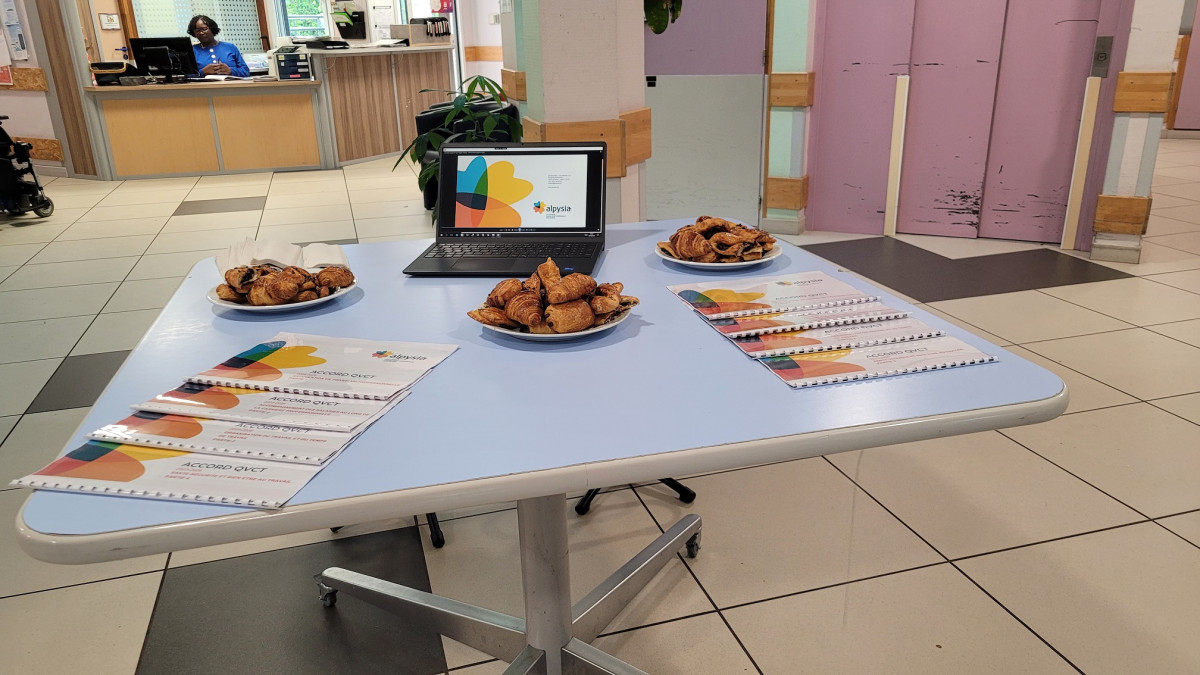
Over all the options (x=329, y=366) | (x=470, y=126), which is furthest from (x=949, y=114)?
(x=329, y=366)

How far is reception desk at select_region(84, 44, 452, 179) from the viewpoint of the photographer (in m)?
7.27

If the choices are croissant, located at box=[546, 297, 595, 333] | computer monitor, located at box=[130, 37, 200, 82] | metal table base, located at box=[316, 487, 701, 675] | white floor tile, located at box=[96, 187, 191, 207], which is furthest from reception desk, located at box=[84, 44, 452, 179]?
croissant, located at box=[546, 297, 595, 333]

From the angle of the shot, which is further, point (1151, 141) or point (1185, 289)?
point (1151, 141)

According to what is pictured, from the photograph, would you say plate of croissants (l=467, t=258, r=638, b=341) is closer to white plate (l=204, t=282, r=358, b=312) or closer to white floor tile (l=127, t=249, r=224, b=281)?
white plate (l=204, t=282, r=358, b=312)

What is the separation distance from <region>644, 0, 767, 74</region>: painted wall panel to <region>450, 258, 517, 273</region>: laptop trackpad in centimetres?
355

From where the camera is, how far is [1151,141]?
405 centimetres

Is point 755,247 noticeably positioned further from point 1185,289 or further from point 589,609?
point 1185,289

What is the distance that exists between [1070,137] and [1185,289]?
3.42ft

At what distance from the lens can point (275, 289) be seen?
134cm

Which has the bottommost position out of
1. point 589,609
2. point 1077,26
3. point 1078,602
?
point 1078,602

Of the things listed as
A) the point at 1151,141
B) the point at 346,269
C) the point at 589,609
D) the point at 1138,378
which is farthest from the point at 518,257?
the point at 1151,141

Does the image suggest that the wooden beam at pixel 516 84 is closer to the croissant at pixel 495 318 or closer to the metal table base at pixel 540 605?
the metal table base at pixel 540 605

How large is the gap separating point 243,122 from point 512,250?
701cm

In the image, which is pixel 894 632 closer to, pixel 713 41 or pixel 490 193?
pixel 490 193
